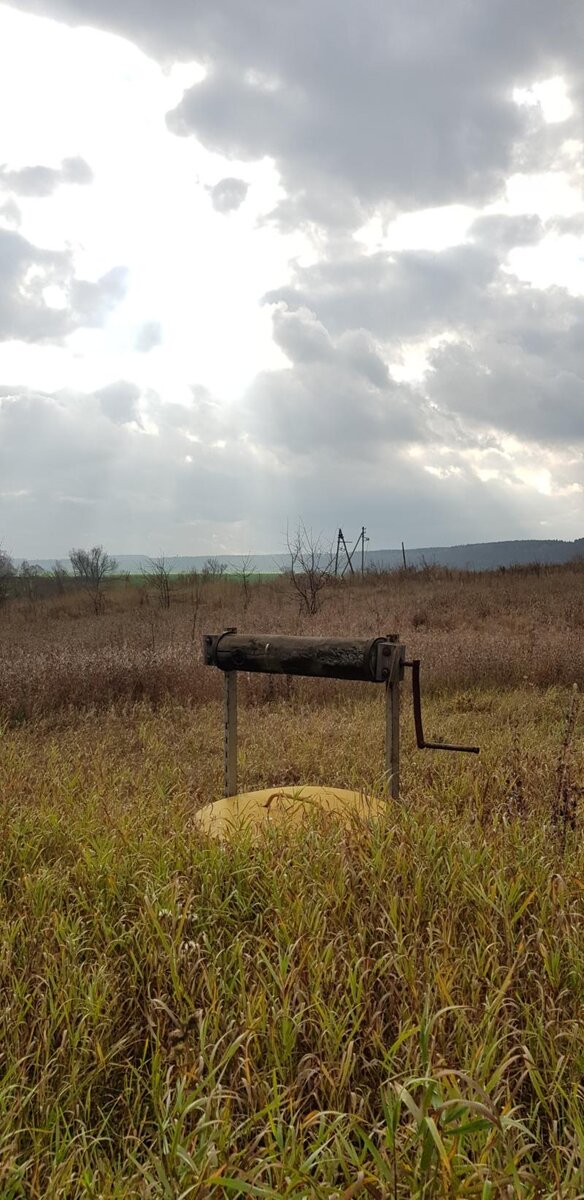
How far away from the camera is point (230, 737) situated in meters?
4.48

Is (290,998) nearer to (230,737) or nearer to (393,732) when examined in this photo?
(393,732)

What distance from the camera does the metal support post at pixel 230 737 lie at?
440 cm

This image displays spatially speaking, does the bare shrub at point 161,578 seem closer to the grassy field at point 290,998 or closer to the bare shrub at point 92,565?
the bare shrub at point 92,565

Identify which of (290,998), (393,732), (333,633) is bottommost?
(290,998)

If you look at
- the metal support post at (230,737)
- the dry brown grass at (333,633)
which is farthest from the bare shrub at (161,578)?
the metal support post at (230,737)

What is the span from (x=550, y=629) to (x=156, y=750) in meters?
8.44

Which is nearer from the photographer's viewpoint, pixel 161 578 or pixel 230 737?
pixel 230 737

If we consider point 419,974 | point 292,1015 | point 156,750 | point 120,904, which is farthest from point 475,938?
point 156,750

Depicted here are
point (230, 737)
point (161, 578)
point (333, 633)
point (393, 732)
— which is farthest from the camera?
point (161, 578)

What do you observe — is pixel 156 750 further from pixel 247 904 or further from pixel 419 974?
pixel 419 974

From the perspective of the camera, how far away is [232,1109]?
6.68 feet

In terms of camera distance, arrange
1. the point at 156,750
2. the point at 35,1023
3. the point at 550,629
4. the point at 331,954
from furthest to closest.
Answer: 1. the point at 550,629
2. the point at 156,750
3. the point at 331,954
4. the point at 35,1023

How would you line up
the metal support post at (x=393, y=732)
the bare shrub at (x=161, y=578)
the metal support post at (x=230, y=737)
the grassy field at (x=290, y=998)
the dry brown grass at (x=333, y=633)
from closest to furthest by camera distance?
the grassy field at (x=290, y=998), the metal support post at (x=393, y=732), the metal support post at (x=230, y=737), the dry brown grass at (x=333, y=633), the bare shrub at (x=161, y=578)

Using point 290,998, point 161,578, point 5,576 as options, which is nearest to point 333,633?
point 290,998
